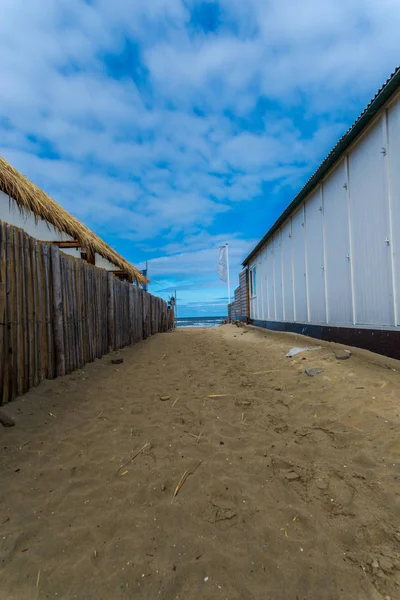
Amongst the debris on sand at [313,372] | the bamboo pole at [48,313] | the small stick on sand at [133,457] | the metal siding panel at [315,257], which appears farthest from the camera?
the metal siding panel at [315,257]

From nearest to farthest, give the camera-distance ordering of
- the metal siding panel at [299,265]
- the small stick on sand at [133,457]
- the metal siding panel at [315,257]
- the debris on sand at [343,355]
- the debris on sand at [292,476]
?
1. the debris on sand at [292,476]
2. the small stick on sand at [133,457]
3. the debris on sand at [343,355]
4. the metal siding panel at [315,257]
5. the metal siding panel at [299,265]

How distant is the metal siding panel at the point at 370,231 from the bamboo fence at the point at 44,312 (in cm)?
521

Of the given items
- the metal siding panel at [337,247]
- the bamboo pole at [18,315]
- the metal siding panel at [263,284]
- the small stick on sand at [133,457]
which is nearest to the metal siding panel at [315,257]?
the metal siding panel at [337,247]

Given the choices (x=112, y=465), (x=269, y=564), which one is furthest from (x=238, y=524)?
(x=112, y=465)

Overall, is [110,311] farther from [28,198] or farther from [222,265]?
[222,265]

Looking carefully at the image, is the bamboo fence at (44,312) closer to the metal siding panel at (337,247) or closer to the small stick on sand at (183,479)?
the small stick on sand at (183,479)

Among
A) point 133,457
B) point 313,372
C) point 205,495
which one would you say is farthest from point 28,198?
point 313,372

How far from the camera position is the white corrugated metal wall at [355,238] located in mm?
4484

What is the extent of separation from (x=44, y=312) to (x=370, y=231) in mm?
5473

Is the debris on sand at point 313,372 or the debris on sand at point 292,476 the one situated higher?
the debris on sand at point 313,372

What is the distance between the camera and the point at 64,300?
4.54m

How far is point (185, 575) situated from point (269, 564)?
0.46m

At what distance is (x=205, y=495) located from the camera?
6.79 feet

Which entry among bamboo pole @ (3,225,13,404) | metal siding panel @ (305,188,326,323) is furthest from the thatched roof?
metal siding panel @ (305,188,326,323)
